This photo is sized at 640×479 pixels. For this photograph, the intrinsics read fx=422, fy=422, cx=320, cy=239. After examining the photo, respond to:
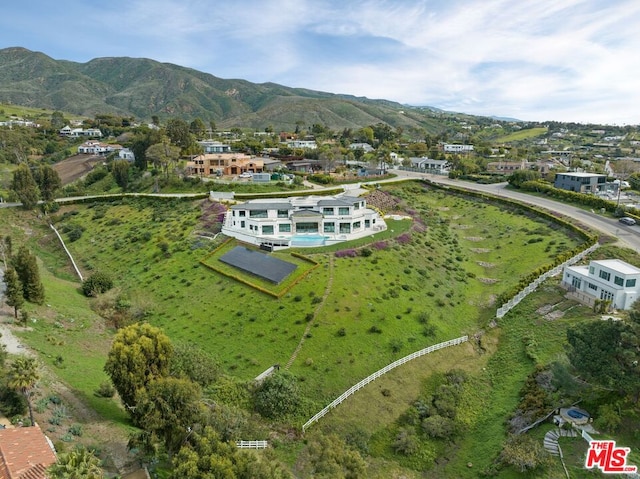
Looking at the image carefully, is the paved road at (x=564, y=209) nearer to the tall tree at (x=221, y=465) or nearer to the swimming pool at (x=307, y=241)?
the swimming pool at (x=307, y=241)

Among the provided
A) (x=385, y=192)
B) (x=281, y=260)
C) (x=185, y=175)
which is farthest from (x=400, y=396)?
(x=185, y=175)

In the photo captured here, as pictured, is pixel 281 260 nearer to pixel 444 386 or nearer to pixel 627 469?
pixel 444 386

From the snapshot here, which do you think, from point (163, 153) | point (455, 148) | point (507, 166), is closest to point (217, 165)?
point (163, 153)

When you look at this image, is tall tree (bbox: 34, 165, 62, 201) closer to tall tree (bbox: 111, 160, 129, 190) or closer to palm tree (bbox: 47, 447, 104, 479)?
tall tree (bbox: 111, 160, 129, 190)

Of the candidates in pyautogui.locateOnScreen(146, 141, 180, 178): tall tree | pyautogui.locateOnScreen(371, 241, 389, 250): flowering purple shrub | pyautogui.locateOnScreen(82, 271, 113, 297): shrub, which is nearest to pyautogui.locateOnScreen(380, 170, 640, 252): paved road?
pyautogui.locateOnScreen(371, 241, 389, 250): flowering purple shrub

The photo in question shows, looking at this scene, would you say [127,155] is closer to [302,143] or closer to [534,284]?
[302,143]

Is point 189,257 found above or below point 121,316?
above

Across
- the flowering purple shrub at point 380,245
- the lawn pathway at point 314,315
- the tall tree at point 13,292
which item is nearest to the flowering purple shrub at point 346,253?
the lawn pathway at point 314,315
